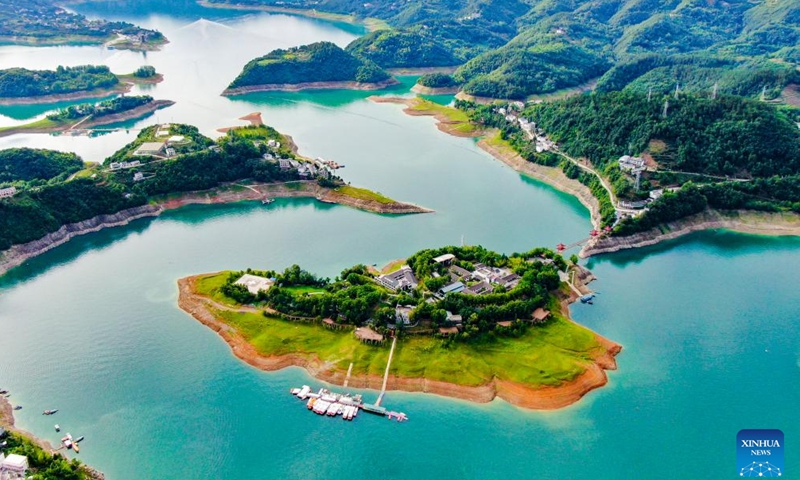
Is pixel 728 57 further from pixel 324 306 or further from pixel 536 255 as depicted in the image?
pixel 324 306

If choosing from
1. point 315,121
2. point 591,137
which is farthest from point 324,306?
point 315,121

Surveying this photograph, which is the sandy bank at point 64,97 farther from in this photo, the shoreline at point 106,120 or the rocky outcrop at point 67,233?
the rocky outcrop at point 67,233

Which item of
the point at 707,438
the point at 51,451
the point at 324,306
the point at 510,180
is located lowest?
the point at 51,451

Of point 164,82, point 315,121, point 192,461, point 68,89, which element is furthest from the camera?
point 164,82

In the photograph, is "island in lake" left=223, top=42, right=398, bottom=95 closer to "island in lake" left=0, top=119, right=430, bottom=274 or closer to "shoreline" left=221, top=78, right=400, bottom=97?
"shoreline" left=221, top=78, right=400, bottom=97

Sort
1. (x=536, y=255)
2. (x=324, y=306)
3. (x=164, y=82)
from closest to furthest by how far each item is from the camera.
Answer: (x=324, y=306)
(x=536, y=255)
(x=164, y=82)

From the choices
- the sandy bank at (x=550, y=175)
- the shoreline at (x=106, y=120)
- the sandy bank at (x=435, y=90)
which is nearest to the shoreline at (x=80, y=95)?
the shoreline at (x=106, y=120)

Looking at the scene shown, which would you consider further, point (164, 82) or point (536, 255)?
point (164, 82)
